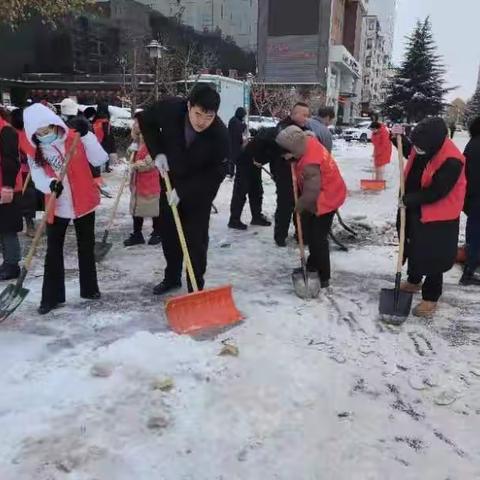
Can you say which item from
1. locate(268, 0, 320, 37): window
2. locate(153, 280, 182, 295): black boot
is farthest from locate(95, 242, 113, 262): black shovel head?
locate(268, 0, 320, 37): window

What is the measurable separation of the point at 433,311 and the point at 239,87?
17105 mm

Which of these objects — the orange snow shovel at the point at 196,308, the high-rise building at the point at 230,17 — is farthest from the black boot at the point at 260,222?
the high-rise building at the point at 230,17

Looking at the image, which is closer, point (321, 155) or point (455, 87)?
point (321, 155)

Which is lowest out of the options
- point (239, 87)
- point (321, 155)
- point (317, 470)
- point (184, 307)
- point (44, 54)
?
point (317, 470)

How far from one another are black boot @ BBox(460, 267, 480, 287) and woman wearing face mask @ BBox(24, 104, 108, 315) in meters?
3.41

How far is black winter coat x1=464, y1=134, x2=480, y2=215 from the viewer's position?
4672 mm

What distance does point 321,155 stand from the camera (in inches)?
165

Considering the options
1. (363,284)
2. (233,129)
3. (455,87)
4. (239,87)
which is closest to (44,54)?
(239,87)

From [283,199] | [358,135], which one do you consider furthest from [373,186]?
[358,135]

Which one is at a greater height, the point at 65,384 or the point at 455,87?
the point at 455,87

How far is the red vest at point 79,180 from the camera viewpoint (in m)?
3.77

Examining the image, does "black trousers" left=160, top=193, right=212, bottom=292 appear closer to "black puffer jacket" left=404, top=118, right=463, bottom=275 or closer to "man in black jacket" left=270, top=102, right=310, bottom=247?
"black puffer jacket" left=404, top=118, right=463, bottom=275

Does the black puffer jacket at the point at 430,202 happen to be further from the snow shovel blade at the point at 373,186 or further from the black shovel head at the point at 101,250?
the snow shovel blade at the point at 373,186

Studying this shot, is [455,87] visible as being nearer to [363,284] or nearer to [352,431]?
[363,284]
